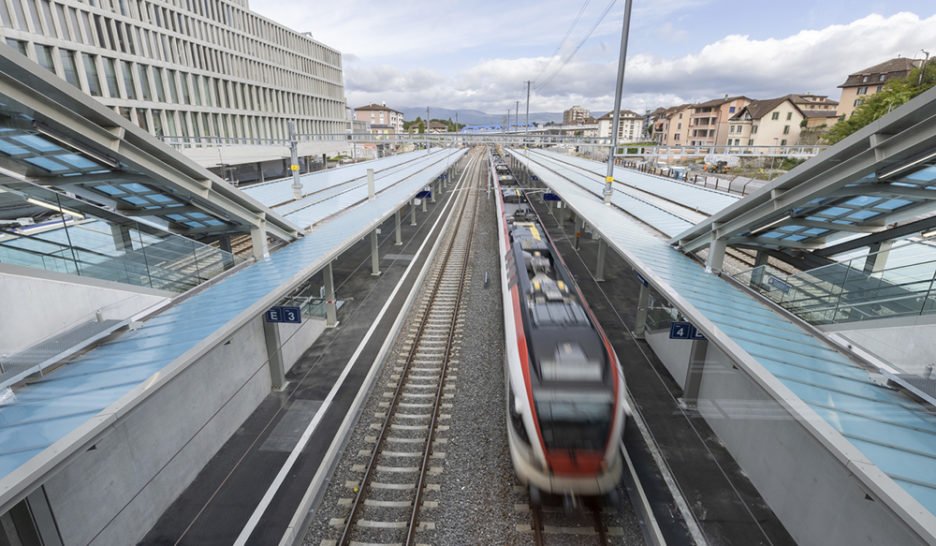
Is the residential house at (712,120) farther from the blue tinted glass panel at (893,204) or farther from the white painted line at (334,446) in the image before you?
the white painted line at (334,446)

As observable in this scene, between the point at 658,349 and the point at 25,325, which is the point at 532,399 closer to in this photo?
the point at 658,349

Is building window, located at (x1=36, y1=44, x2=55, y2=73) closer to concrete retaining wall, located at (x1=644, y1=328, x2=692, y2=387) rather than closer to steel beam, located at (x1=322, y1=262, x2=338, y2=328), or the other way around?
steel beam, located at (x1=322, y1=262, x2=338, y2=328)

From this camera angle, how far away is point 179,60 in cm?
3656

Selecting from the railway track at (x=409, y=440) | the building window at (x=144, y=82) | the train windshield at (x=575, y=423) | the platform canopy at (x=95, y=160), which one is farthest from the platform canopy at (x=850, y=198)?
the building window at (x=144, y=82)

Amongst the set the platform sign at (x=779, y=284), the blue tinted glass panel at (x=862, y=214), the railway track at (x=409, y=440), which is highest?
the blue tinted glass panel at (x=862, y=214)

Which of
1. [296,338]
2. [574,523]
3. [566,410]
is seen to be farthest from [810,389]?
[296,338]

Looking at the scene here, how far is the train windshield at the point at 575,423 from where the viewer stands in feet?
21.3

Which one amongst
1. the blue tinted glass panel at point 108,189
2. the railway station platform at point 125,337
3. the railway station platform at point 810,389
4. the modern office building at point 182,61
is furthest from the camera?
the modern office building at point 182,61

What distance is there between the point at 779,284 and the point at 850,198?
7.03 ft

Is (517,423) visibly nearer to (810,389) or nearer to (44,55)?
(810,389)

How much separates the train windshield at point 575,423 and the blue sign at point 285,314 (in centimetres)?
651

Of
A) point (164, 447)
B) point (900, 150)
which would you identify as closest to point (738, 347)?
point (900, 150)

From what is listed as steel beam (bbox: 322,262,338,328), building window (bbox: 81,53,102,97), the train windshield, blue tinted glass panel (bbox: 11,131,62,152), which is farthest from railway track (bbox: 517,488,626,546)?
building window (bbox: 81,53,102,97)

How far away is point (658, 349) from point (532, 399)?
7503mm
